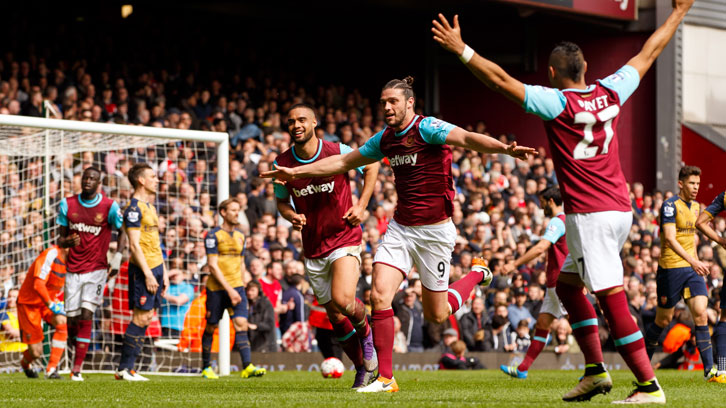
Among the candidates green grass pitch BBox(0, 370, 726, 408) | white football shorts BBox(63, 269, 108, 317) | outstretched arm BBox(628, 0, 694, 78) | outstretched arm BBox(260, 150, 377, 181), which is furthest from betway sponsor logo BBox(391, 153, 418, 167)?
white football shorts BBox(63, 269, 108, 317)

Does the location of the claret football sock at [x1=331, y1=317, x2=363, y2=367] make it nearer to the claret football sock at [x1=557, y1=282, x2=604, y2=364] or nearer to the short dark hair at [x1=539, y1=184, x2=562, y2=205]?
the claret football sock at [x1=557, y1=282, x2=604, y2=364]

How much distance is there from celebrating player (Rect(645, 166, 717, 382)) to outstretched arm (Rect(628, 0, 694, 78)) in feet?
15.6

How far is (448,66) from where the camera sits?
27.6 m

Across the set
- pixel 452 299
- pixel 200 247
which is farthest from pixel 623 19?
pixel 452 299

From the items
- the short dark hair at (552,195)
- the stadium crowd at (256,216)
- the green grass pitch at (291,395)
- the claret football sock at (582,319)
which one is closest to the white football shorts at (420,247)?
the green grass pitch at (291,395)

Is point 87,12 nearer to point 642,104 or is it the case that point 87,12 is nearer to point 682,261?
point 642,104

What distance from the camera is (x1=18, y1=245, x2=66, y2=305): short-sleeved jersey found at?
467 inches

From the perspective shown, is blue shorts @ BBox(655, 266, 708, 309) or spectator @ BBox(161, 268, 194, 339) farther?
spectator @ BBox(161, 268, 194, 339)

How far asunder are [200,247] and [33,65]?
5.94m

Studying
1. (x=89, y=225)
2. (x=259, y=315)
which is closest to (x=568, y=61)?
(x=89, y=225)

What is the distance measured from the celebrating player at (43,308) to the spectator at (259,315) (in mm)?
2870

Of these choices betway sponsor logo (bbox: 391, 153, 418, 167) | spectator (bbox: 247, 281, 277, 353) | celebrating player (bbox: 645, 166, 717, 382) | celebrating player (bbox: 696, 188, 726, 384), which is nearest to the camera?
betway sponsor logo (bbox: 391, 153, 418, 167)

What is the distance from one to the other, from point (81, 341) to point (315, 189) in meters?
3.95

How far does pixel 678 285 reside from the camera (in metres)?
11.4
